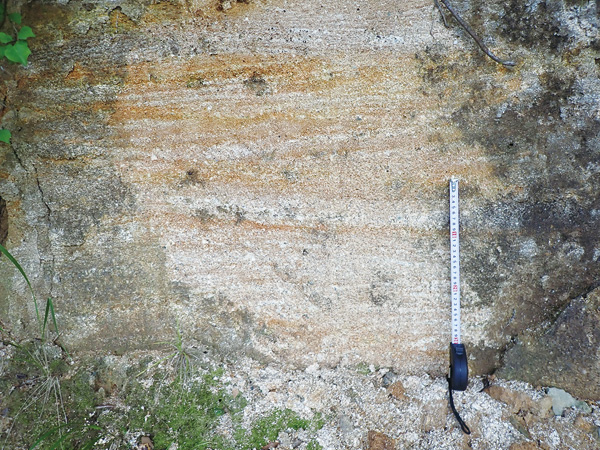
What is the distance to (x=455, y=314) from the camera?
1.64 m

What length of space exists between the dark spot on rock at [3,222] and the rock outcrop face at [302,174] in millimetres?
14

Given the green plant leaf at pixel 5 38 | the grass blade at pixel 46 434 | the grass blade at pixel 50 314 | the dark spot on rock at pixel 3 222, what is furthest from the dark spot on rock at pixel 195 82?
the grass blade at pixel 46 434

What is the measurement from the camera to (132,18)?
1.55 metres

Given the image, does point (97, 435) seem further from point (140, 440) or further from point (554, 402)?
point (554, 402)

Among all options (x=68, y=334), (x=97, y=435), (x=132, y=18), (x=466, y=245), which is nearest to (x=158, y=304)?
(x=68, y=334)

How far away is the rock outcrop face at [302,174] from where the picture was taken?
1558mm

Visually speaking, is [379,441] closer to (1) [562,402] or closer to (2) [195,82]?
(1) [562,402]

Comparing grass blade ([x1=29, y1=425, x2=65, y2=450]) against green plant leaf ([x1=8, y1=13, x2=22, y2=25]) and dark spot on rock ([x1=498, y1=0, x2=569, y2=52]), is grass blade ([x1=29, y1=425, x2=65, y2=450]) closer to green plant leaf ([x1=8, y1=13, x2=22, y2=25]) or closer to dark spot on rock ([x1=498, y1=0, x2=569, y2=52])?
green plant leaf ([x1=8, y1=13, x2=22, y2=25])

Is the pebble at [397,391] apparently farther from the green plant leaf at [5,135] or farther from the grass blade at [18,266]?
the green plant leaf at [5,135]

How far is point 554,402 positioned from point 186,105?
5.85 ft

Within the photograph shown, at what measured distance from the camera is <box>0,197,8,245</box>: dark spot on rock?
1667 mm

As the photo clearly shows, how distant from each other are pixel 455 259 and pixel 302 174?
2.19ft

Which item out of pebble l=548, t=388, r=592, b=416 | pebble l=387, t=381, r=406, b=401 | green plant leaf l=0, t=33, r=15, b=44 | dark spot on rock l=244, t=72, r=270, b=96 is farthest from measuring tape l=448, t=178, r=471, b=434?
green plant leaf l=0, t=33, r=15, b=44

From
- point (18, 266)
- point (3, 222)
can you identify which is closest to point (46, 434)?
point (18, 266)
